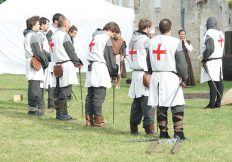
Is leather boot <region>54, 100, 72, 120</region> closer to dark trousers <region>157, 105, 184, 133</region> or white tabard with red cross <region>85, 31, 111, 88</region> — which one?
white tabard with red cross <region>85, 31, 111, 88</region>

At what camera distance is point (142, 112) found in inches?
547

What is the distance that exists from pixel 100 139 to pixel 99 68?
7.07 feet

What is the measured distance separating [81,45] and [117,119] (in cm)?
2244

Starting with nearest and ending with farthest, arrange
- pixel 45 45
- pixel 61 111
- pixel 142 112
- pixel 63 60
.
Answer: pixel 142 112 < pixel 63 60 < pixel 61 111 < pixel 45 45

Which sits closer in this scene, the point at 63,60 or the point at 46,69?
the point at 63,60

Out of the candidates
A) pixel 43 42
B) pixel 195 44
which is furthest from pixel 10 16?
pixel 43 42

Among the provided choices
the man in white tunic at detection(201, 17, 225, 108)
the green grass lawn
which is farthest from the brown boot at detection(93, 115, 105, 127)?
the man in white tunic at detection(201, 17, 225, 108)

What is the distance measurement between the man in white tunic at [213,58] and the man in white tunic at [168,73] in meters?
5.79

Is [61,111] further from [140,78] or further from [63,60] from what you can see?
[140,78]

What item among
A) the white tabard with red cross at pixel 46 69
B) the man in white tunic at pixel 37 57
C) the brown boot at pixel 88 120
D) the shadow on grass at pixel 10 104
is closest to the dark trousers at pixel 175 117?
the brown boot at pixel 88 120

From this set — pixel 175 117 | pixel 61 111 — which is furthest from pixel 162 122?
pixel 61 111

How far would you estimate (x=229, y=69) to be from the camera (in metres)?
30.9

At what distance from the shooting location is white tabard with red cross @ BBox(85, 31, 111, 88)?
48.9 ft

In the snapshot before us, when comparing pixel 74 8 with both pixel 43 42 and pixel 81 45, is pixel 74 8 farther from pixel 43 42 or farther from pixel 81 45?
pixel 43 42
